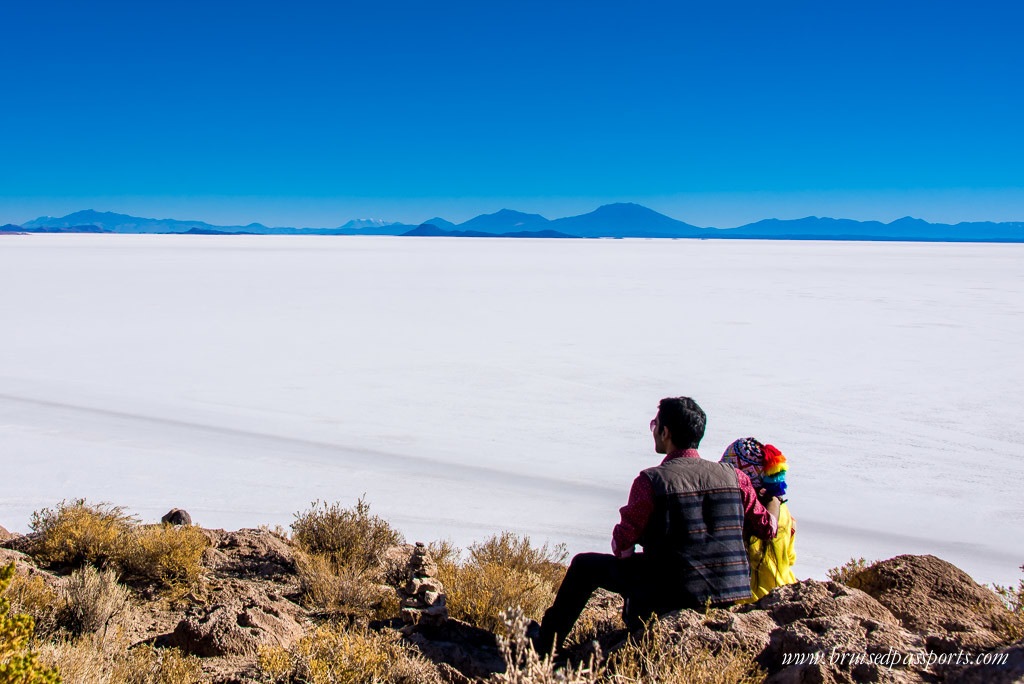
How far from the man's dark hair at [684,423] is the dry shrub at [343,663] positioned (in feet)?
4.35

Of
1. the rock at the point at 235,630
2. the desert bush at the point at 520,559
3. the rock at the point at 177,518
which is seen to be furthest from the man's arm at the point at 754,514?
the rock at the point at 177,518

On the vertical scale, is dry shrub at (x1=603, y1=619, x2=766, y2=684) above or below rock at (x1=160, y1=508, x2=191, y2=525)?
above

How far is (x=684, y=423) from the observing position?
2.83 m

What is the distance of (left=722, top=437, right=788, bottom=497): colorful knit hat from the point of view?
311cm

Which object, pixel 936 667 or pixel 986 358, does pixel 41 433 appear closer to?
pixel 936 667

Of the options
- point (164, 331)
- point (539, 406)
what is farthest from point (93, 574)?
point (164, 331)

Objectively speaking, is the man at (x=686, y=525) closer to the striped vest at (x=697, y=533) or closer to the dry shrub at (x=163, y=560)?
the striped vest at (x=697, y=533)

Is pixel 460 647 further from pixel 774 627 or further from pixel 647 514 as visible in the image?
pixel 774 627

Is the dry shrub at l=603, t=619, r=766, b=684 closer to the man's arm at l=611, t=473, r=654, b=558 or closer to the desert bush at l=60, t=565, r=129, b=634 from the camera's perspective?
the man's arm at l=611, t=473, r=654, b=558

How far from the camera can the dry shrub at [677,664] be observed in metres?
2.42

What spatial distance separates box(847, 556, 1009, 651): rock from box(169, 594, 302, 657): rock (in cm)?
262

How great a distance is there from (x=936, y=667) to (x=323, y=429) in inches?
255

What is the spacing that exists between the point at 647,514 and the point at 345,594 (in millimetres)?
1872

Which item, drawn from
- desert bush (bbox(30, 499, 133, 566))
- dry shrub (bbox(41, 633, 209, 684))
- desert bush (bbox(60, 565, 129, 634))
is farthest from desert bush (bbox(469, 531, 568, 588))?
desert bush (bbox(30, 499, 133, 566))
